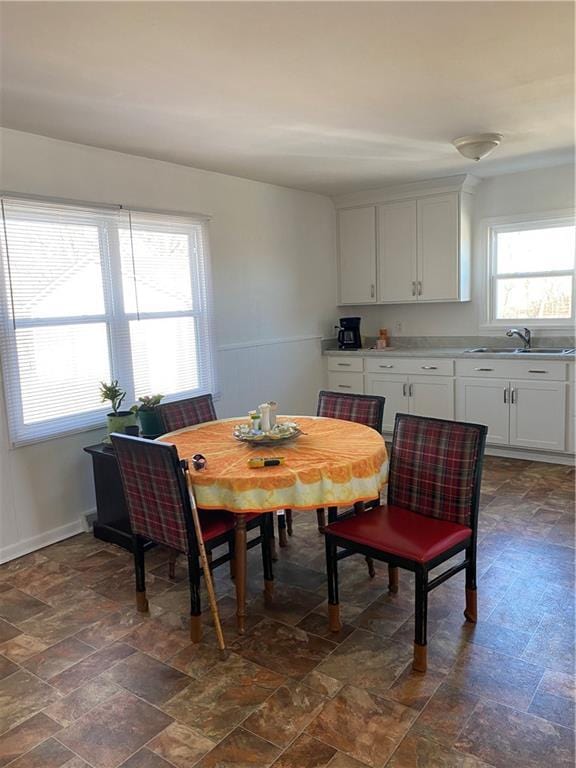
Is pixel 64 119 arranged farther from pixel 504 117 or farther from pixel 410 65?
pixel 504 117

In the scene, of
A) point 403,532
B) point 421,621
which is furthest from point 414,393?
point 421,621

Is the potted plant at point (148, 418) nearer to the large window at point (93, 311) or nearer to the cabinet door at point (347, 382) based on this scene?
the large window at point (93, 311)

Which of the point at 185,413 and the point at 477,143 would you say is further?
the point at 477,143

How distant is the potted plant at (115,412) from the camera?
3582 mm

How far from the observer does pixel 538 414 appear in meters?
4.70

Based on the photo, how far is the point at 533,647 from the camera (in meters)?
2.34

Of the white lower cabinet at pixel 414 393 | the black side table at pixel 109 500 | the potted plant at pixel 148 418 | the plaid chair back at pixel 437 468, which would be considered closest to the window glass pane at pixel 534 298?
the white lower cabinet at pixel 414 393

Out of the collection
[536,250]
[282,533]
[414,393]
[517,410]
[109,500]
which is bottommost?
[282,533]

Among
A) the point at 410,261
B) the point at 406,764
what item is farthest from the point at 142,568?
the point at 410,261

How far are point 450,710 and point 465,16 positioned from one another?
8.22 feet

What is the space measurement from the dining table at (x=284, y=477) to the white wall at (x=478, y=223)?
305cm

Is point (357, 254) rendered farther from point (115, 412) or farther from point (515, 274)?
point (115, 412)

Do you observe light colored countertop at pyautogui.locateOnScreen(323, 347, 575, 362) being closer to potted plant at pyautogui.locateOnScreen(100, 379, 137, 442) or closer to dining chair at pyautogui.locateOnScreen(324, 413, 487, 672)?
dining chair at pyautogui.locateOnScreen(324, 413, 487, 672)

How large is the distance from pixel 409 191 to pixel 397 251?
0.56 meters
